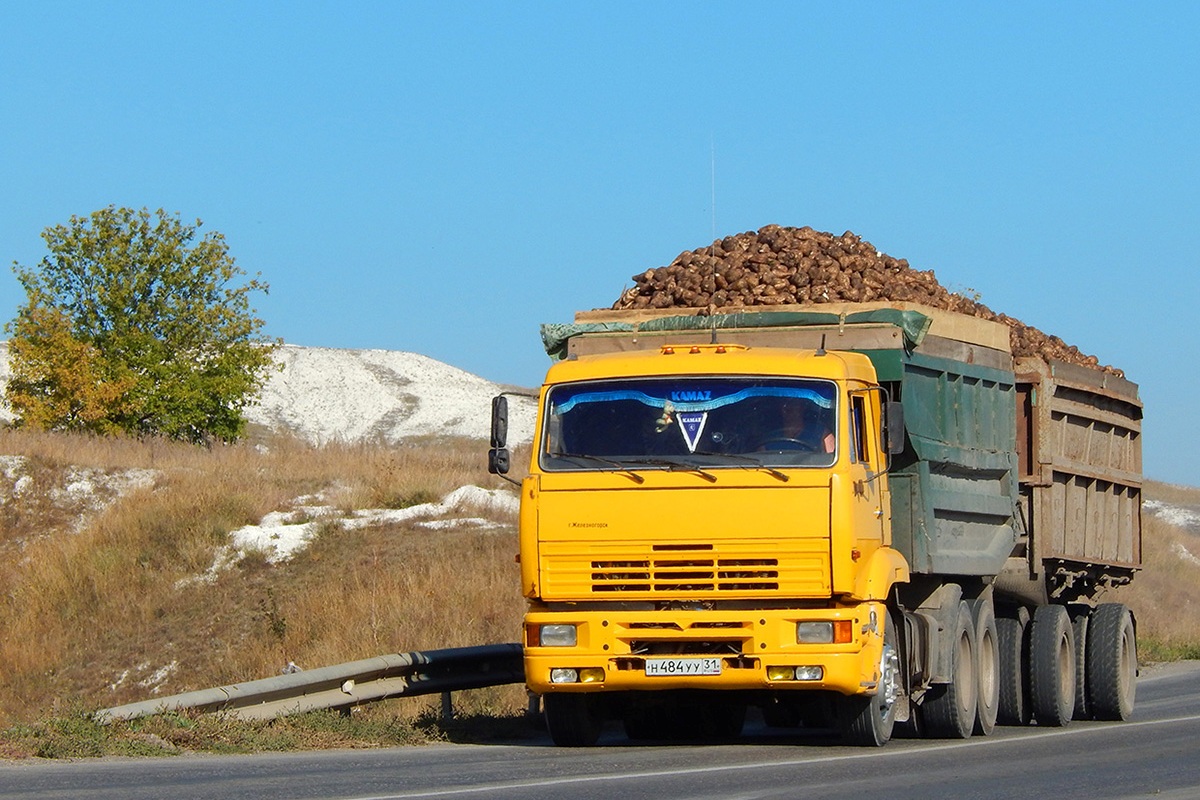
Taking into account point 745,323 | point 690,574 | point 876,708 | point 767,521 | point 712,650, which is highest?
point 745,323

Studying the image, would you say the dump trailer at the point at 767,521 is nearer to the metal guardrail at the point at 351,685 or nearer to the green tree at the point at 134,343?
the metal guardrail at the point at 351,685

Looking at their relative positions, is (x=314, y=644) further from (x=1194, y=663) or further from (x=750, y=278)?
(x=1194, y=663)

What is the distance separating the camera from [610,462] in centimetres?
1191

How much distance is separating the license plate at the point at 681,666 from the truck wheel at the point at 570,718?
1.28 metres

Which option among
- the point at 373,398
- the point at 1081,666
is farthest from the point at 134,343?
the point at 373,398

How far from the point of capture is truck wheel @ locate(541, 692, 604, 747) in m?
12.8

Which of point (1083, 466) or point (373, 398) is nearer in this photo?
point (1083, 466)

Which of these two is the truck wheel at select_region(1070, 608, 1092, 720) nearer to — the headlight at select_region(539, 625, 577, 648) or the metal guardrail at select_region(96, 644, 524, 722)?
the metal guardrail at select_region(96, 644, 524, 722)

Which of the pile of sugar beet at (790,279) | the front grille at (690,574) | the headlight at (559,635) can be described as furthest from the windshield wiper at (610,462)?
the pile of sugar beet at (790,279)

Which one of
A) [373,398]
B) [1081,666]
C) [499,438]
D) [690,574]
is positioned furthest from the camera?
[373,398]

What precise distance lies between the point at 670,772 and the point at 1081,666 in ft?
Result: 25.9

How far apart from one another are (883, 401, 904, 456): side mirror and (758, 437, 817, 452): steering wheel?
2.43 feet

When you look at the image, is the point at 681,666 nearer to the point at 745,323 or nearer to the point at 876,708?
the point at 876,708

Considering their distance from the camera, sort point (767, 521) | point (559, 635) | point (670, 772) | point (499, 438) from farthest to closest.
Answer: point (499, 438), point (559, 635), point (767, 521), point (670, 772)
